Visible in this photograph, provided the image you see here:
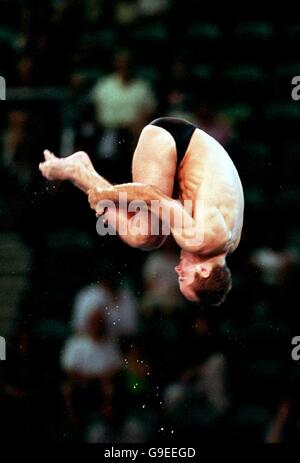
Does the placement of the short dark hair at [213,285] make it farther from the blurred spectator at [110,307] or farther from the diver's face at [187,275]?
the blurred spectator at [110,307]

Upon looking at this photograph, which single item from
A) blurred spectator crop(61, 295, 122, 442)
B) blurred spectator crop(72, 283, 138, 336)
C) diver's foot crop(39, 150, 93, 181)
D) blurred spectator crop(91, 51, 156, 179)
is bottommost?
blurred spectator crop(61, 295, 122, 442)

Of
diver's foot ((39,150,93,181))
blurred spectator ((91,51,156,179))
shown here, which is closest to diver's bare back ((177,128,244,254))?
diver's foot ((39,150,93,181))

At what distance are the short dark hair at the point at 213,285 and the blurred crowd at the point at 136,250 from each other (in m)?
1.30

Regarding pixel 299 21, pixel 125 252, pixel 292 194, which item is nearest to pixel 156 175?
pixel 125 252

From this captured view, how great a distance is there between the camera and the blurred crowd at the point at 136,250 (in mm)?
5957

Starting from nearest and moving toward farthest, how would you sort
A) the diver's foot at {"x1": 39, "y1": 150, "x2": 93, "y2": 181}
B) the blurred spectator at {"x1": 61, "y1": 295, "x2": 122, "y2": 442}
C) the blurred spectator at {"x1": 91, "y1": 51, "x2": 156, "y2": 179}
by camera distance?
the diver's foot at {"x1": 39, "y1": 150, "x2": 93, "y2": 181} → the blurred spectator at {"x1": 61, "y1": 295, "x2": 122, "y2": 442} → the blurred spectator at {"x1": 91, "y1": 51, "x2": 156, "y2": 179}

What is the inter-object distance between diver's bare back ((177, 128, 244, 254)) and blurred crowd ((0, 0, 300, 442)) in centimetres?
→ 118

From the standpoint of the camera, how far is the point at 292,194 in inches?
262

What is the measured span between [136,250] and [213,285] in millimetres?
1751

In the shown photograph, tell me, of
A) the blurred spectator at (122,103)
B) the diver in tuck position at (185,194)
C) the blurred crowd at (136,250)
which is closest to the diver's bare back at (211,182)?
the diver in tuck position at (185,194)

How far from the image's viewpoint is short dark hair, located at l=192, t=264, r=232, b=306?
454 centimetres

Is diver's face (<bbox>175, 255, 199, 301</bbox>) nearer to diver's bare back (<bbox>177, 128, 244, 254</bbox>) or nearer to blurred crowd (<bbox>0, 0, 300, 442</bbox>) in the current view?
diver's bare back (<bbox>177, 128, 244, 254</bbox>)

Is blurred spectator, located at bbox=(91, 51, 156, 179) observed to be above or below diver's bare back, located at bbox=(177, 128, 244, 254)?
above

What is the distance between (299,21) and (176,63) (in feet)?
3.16
